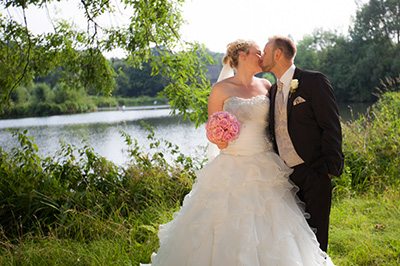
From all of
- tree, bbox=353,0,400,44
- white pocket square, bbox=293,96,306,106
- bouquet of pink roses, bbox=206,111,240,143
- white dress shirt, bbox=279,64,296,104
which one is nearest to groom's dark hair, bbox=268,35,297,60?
white dress shirt, bbox=279,64,296,104

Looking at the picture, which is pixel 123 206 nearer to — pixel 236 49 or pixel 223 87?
pixel 223 87

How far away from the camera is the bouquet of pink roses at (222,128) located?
2.74 meters

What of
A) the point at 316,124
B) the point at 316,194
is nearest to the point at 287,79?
the point at 316,124

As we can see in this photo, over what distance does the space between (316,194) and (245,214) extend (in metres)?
0.63

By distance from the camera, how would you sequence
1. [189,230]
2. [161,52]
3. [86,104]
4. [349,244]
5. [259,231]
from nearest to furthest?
[259,231] → [189,230] → [349,244] → [161,52] → [86,104]

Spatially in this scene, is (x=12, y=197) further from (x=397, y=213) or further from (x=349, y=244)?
(x=397, y=213)

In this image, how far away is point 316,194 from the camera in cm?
280

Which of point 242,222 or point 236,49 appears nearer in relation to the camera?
point 242,222

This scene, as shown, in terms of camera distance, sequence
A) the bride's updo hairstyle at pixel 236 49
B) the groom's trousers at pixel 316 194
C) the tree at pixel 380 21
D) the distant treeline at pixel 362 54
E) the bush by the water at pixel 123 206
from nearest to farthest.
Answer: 1. the groom's trousers at pixel 316 194
2. the bride's updo hairstyle at pixel 236 49
3. the bush by the water at pixel 123 206
4. the distant treeline at pixel 362 54
5. the tree at pixel 380 21

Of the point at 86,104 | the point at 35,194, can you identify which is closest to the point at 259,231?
the point at 35,194

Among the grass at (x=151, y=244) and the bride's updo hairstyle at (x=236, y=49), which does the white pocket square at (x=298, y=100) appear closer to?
the bride's updo hairstyle at (x=236, y=49)

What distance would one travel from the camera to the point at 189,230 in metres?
2.80

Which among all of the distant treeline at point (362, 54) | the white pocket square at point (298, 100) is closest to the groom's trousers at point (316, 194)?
the white pocket square at point (298, 100)

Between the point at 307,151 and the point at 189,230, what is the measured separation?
1.16 m
